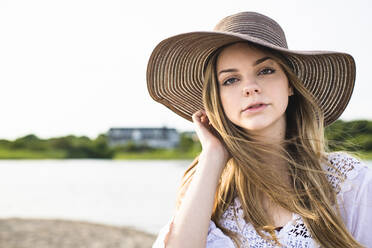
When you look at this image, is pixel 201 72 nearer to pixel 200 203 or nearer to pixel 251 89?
pixel 251 89

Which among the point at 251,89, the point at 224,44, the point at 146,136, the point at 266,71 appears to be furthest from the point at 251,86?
the point at 146,136

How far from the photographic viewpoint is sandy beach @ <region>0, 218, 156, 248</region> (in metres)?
7.89

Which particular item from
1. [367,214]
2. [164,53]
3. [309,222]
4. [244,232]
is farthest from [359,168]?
[164,53]

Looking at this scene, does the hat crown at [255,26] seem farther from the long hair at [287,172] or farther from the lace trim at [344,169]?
the lace trim at [344,169]

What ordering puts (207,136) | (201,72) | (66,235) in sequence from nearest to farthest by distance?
(207,136) → (201,72) → (66,235)

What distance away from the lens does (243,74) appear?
1.88 metres

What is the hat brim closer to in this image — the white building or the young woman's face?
the young woman's face

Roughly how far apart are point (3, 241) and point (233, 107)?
794 cm

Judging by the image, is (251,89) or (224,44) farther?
(224,44)

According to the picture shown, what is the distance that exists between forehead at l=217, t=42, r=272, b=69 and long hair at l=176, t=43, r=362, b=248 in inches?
1.4

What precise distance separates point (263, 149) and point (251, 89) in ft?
1.25

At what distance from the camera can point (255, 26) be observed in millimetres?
1912

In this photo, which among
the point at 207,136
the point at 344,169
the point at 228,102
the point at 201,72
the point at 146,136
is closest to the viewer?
the point at 344,169

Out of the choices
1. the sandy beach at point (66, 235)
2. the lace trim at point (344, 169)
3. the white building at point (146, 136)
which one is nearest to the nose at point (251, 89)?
the lace trim at point (344, 169)
